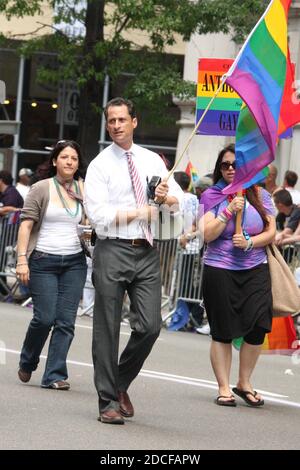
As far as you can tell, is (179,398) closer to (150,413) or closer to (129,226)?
(150,413)

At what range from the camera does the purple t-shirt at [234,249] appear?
10.1 metres

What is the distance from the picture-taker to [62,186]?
1080 centimetres

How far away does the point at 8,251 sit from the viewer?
19969mm

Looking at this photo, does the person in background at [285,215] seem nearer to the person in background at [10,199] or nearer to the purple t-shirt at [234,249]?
the person in background at [10,199]

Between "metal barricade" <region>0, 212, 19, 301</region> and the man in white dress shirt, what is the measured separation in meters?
11.0

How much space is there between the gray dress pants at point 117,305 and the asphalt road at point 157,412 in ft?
1.16

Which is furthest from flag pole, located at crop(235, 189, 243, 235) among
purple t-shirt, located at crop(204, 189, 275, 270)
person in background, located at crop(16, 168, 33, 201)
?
person in background, located at crop(16, 168, 33, 201)

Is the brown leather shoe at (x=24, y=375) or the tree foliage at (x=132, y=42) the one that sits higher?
the tree foliage at (x=132, y=42)

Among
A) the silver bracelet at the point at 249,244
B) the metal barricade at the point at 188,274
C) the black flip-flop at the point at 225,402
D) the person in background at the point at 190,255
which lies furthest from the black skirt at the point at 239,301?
the metal barricade at the point at 188,274

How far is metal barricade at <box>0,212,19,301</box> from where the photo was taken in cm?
1992

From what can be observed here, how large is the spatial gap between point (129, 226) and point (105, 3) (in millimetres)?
14178

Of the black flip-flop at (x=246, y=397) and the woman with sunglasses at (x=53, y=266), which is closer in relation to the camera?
the black flip-flop at (x=246, y=397)

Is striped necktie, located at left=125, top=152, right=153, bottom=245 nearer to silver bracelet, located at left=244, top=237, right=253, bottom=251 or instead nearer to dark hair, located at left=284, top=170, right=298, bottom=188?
silver bracelet, located at left=244, top=237, right=253, bottom=251

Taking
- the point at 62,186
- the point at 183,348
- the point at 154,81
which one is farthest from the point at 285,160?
the point at 62,186
